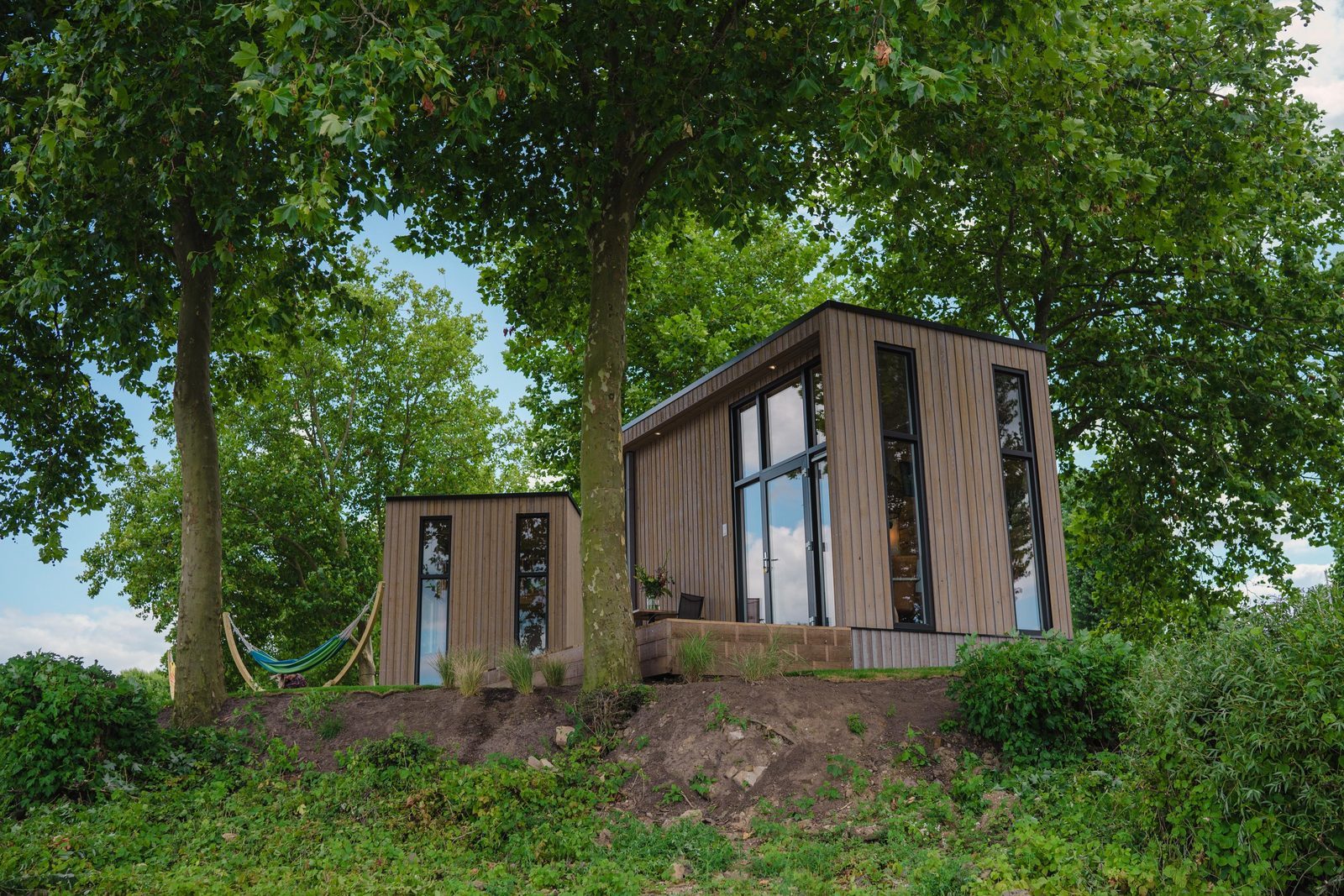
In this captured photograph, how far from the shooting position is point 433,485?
2538 centimetres

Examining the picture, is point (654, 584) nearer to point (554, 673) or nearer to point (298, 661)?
point (554, 673)

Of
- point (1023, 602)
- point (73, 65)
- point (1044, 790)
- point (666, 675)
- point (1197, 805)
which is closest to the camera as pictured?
point (1197, 805)

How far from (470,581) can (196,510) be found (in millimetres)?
6241

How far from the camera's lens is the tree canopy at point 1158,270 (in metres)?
9.41

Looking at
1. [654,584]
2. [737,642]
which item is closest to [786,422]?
[654,584]

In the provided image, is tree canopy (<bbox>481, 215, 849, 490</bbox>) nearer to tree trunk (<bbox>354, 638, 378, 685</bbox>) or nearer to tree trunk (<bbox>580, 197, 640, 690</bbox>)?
tree trunk (<bbox>354, 638, 378, 685</bbox>)

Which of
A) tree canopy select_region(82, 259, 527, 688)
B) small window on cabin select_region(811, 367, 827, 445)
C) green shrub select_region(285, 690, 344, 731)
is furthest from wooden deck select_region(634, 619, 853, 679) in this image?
tree canopy select_region(82, 259, 527, 688)

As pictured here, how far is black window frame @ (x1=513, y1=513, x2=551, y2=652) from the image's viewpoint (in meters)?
14.8

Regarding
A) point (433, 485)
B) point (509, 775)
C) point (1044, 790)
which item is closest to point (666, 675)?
point (509, 775)

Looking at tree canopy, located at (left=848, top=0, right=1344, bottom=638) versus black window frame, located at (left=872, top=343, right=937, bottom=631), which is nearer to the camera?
tree canopy, located at (left=848, top=0, right=1344, bottom=638)

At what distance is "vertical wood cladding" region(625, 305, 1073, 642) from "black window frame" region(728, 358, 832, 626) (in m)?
0.08

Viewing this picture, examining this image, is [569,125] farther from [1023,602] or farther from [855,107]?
[1023,602]

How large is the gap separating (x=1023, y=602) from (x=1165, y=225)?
408 cm

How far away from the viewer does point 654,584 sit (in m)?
12.8
